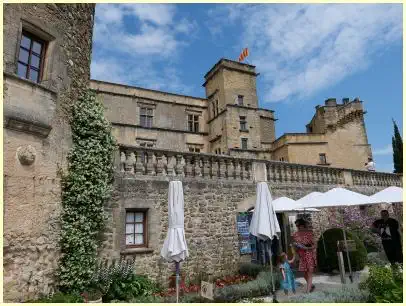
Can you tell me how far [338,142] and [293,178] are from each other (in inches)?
717

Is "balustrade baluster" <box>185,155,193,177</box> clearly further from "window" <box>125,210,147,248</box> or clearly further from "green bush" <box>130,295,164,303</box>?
"green bush" <box>130,295,164,303</box>

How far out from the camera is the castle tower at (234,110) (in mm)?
27000

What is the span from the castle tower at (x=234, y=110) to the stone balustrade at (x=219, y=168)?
40.5 feet

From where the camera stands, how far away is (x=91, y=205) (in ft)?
25.1

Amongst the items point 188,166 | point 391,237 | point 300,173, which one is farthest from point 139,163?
point 391,237

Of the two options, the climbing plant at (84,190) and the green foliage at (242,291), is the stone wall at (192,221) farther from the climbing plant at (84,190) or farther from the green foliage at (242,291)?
the green foliage at (242,291)

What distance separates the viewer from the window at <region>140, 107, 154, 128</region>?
88.7 feet

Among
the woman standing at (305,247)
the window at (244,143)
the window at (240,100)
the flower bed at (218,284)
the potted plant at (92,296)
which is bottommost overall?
the flower bed at (218,284)

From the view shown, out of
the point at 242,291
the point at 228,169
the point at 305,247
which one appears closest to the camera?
the point at 242,291

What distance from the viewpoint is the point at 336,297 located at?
6711mm

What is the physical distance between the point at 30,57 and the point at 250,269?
8.41 m

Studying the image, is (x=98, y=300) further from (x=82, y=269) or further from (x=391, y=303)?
(x=391, y=303)

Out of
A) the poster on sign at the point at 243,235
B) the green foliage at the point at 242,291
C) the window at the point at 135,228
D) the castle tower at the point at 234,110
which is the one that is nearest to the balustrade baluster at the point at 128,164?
the window at the point at 135,228

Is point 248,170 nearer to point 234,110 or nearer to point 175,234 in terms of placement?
point 175,234
